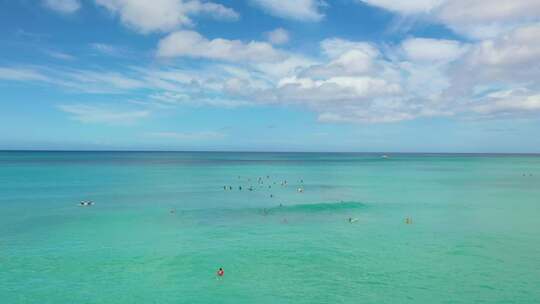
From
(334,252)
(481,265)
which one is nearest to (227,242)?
(334,252)

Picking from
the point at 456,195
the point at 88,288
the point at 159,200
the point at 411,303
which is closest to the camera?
the point at 411,303

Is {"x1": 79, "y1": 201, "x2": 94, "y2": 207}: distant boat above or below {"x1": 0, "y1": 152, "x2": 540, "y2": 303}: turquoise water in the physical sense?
above

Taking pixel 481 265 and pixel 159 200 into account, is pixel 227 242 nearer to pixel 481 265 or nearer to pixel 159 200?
pixel 481 265

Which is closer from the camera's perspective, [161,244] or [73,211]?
[161,244]

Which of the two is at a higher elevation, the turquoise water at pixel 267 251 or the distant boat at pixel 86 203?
the distant boat at pixel 86 203

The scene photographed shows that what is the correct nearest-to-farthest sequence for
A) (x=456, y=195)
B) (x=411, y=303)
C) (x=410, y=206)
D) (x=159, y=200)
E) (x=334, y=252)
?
1. (x=411, y=303)
2. (x=334, y=252)
3. (x=410, y=206)
4. (x=159, y=200)
5. (x=456, y=195)

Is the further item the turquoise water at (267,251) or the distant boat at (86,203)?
the distant boat at (86,203)

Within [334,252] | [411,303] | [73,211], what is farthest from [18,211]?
[411,303]

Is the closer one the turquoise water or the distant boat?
the turquoise water

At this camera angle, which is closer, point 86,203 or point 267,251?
point 267,251

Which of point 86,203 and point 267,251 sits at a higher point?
point 86,203
